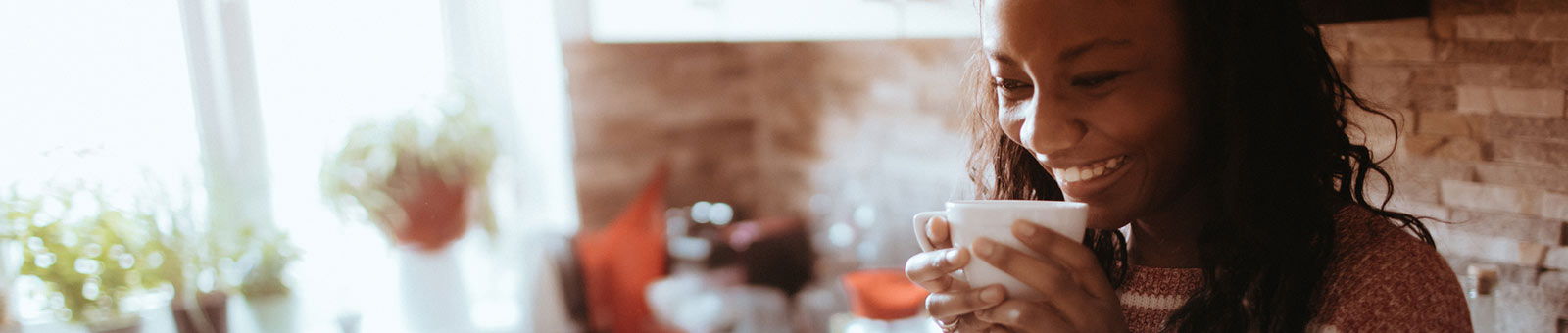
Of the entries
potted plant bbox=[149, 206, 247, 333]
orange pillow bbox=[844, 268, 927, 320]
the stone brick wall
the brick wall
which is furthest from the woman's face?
potted plant bbox=[149, 206, 247, 333]

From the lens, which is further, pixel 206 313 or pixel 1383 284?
pixel 206 313

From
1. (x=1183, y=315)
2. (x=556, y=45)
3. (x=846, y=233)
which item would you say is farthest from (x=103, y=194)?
(x=1183, y=315)

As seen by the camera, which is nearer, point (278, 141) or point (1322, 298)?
point (1322, 298)

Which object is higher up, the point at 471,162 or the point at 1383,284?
the point at 1383,284

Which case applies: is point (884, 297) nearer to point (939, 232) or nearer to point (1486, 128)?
point (1486, 128)

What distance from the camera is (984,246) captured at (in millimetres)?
643

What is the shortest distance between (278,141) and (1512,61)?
2286 millimetres

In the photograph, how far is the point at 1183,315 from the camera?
2.31 feet

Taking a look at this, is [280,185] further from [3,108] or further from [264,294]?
[3,108]

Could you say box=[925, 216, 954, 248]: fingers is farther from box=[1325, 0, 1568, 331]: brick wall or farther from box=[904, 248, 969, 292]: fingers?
box=[1325, 0, 1568, 331]: brick wall

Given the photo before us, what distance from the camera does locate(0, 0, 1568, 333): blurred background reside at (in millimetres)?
1948

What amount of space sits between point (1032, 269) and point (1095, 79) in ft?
0.45

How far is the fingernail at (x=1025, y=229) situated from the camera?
63 centimetres

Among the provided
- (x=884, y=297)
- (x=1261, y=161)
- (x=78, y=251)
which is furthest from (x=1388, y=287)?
(x=78, y=251)
